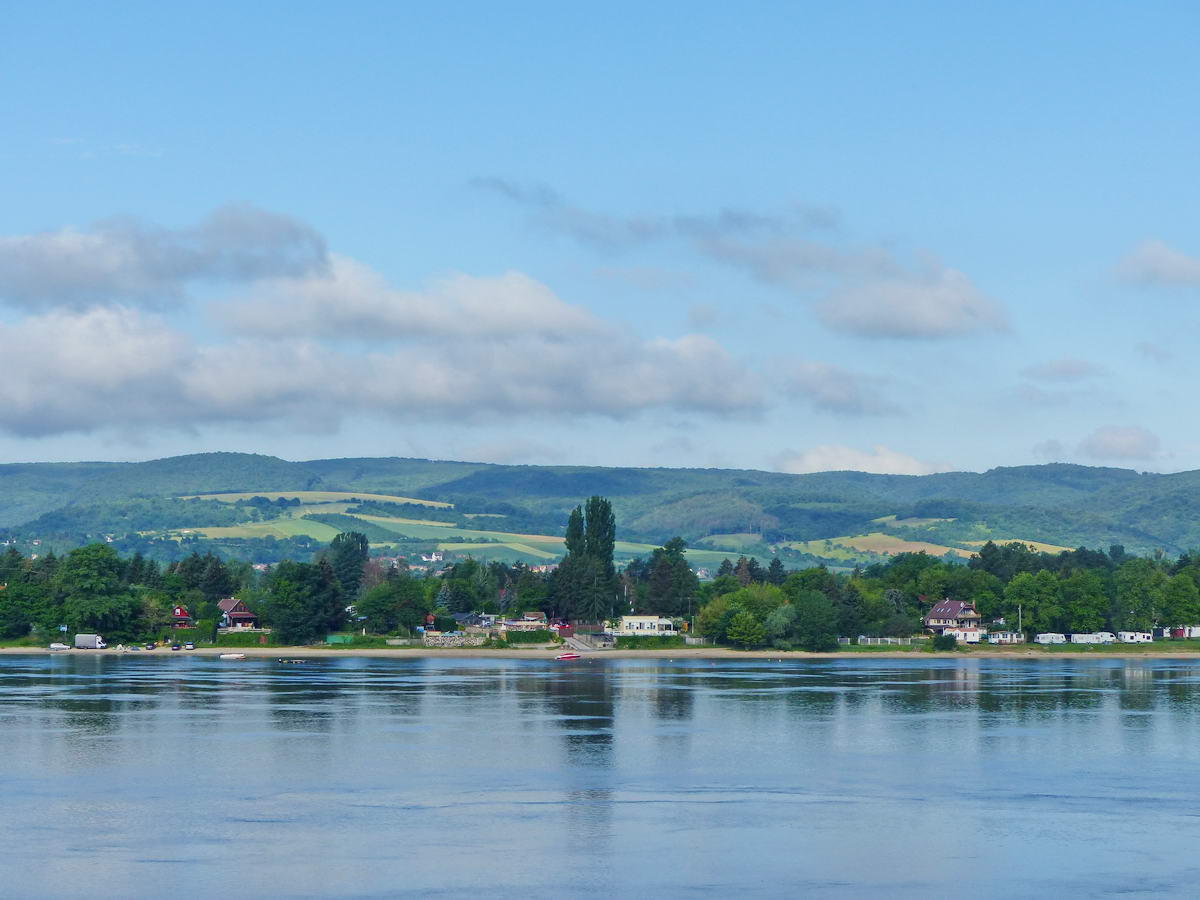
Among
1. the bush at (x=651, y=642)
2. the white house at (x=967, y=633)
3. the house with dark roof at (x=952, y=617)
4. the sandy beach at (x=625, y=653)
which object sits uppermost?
the house with dark roof at (x=952, y=617)

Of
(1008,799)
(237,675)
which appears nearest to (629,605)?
(237,675)

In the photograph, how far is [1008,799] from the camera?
54375 millimetres

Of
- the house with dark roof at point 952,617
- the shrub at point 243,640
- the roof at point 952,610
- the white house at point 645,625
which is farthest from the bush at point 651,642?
the shrub at point 243,640

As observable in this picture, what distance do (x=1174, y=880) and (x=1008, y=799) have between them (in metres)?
13.9

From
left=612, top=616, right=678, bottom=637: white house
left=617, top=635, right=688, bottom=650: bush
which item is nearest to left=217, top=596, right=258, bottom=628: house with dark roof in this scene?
left=612, top=616, right=678, bottom=637: white house

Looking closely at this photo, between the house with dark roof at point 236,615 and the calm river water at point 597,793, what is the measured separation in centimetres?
7417

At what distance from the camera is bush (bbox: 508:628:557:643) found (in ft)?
572

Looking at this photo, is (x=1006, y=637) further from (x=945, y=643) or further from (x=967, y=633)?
(x=945, y=643)

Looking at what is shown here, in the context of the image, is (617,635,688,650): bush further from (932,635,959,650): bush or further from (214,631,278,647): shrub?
(214,631,278,647): shrub

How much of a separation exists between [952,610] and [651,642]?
1550 inches

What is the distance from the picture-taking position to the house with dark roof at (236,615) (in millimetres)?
178375

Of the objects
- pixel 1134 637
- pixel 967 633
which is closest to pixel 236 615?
pixel 967 633

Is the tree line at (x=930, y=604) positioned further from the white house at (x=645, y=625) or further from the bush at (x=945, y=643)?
the white house at (x=645, y=625)

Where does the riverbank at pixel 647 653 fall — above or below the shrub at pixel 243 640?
below
